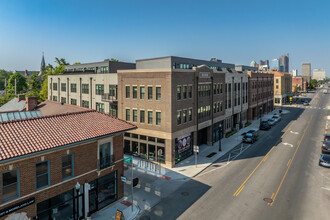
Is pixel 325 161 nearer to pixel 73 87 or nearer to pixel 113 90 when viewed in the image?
pixel 113 90

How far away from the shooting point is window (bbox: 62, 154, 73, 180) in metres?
15.8

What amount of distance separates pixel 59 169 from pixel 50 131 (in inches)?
110

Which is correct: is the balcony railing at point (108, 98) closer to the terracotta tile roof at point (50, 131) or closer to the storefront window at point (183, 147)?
the storefront window at point (183, 147)

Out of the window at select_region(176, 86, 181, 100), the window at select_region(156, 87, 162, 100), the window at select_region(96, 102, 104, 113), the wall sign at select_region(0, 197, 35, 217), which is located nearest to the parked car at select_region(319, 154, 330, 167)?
the window at select_region(176, 86, 181, 100)

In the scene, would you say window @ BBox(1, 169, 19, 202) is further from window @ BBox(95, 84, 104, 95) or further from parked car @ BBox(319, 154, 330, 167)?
parked car @ BBox(319, 154, 330, 167)

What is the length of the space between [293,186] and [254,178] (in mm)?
3647

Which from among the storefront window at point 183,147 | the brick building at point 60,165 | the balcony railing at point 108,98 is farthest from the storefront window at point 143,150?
the brick building at point 60,165

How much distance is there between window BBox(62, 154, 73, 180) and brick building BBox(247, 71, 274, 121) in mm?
48867

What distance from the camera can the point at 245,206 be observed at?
18.5 m

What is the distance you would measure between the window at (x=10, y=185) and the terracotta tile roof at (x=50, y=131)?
1595mm

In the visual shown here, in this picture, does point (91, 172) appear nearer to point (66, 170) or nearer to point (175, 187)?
point (66, 170)

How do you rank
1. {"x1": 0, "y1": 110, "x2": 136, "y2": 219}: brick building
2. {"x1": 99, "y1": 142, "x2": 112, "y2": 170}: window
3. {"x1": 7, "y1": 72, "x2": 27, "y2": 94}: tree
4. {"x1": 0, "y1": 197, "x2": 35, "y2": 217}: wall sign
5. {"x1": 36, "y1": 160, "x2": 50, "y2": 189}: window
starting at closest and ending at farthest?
{"x1": 0, "y1": 197, "x2": 35, "y2": 217}: wall sign, {"x1": 0, "y1": 110, "x2": 136, "y2": 219}: brick building, {"x1": 36, "y1": 160, "x2": 50, "y2": 189}: window, {"x1": 99, "y1": 142, "x2": 112, "y2": 170}: window, {"x1": 7, "y1": 72, "x2": 27, "y2": 94}: tree

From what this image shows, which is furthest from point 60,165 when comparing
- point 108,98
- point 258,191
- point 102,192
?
point 108,98

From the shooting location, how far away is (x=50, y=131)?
1598 centimetres
